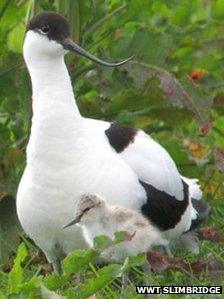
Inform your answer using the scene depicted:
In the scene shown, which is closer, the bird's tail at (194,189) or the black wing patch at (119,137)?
the black wing patch at (119,137)

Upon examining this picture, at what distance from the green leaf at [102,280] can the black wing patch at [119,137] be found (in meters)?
0.88

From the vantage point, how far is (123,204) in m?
5.79

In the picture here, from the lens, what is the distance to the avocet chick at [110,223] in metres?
5.58

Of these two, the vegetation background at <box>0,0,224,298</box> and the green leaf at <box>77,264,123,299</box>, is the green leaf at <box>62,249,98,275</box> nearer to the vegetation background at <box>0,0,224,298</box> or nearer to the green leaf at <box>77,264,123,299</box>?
the green leaf at <box>77,264,123,299</box>

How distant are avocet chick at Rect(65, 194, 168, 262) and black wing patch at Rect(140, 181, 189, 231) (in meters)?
0.24

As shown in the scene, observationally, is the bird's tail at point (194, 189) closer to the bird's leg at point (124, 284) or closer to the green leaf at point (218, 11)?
the bird's leg at point (124, 284)

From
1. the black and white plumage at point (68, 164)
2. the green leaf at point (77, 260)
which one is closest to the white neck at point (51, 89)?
the black and white plumage at point (68, 164)

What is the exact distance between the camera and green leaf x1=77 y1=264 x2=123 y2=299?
5.18 meters

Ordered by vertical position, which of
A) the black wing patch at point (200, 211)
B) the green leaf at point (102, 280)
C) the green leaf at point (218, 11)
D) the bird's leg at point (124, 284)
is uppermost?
the green leaf at point (102, 280)

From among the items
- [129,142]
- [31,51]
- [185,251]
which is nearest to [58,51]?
[31,51]

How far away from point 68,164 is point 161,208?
49cm

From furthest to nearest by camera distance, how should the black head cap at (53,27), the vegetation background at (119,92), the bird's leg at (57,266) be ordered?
the vegetation background at (119,92), the bird's leg at (57,266), the black head cap at (53,27)

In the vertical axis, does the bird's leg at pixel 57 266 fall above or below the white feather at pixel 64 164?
below

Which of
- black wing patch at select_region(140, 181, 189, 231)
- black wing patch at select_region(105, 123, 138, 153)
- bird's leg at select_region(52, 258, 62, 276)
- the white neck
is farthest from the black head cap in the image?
bird's leg at select_region(52, 258, 62, 276)
